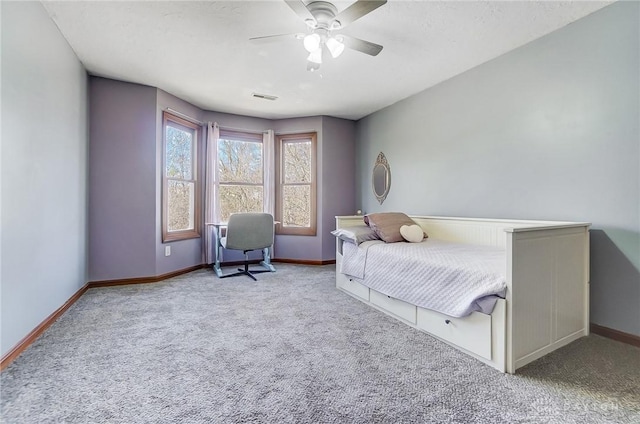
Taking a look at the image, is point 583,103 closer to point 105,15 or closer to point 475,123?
point 475,123

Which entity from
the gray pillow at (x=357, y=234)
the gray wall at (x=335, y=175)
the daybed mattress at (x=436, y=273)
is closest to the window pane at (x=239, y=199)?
the gray wall at (x=335, y=175)

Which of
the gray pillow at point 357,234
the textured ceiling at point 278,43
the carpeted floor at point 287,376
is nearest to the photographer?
the carpeted floor at point 287,376

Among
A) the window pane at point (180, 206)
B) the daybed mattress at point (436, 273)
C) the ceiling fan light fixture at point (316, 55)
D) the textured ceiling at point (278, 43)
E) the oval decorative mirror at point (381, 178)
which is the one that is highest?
the textured ceiling at point (278, 43)

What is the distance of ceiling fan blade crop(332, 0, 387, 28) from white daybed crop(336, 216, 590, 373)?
4.86 ft

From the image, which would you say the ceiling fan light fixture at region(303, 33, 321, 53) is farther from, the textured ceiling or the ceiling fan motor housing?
the textured ceiling

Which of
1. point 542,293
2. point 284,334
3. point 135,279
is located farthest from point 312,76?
point 135,279

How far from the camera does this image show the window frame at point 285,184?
462 centimetres

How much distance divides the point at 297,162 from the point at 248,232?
163 cm

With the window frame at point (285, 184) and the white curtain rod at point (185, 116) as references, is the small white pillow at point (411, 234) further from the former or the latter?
the white curtain rod at point (185, 116)

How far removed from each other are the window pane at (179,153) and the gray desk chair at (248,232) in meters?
1.10

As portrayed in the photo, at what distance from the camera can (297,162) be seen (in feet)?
15.6

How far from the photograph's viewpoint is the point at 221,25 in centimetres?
224

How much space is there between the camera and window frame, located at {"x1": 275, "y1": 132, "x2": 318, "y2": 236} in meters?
4.62

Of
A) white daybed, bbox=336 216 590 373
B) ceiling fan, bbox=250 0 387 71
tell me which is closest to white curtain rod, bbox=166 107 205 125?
ceiling fan, bbox=250 0 387 71
